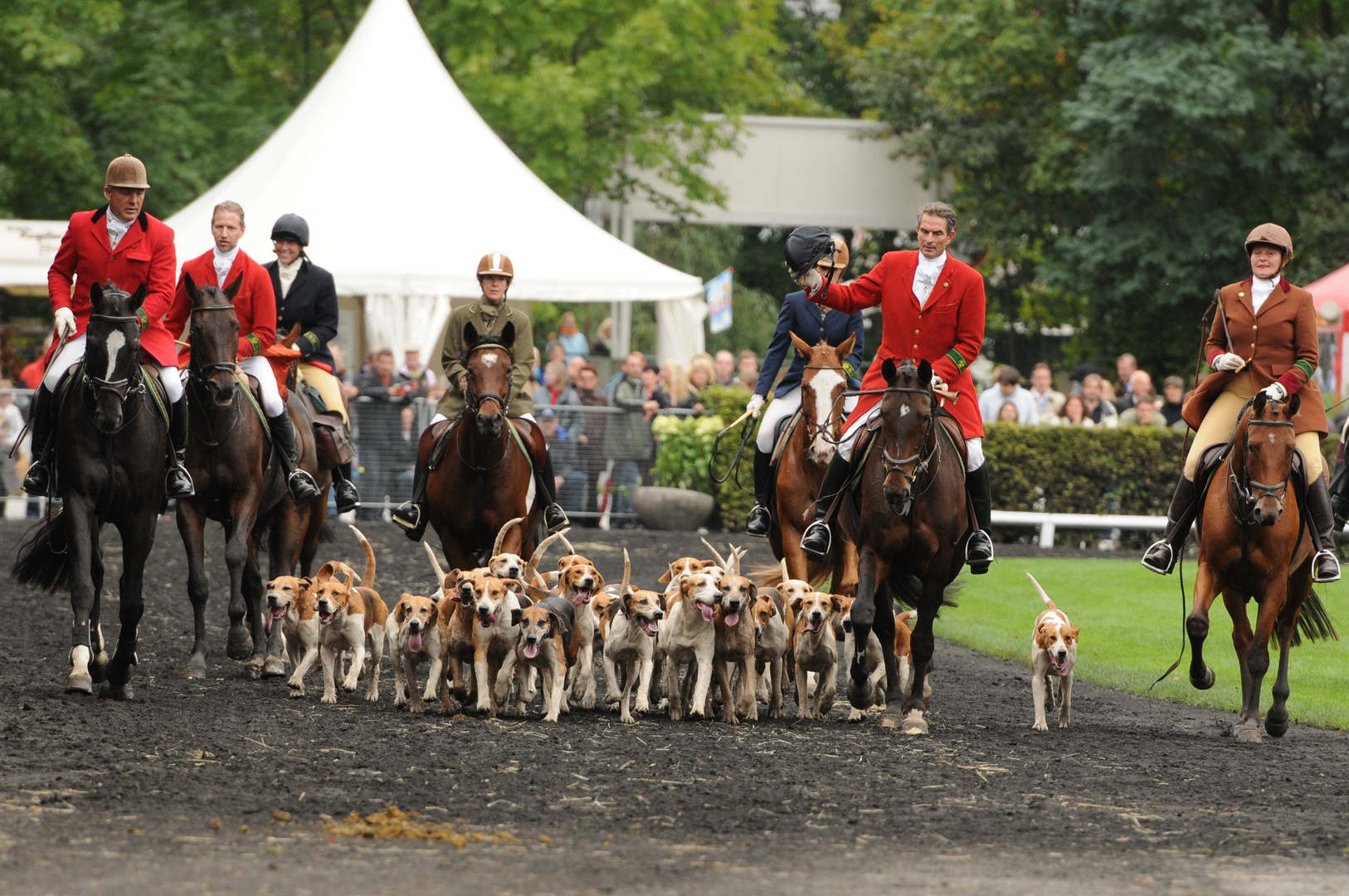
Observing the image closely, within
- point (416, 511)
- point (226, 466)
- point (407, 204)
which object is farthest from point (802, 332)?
point (407, 204)

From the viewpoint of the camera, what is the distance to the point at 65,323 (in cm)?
1017

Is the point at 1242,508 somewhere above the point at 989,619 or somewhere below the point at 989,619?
above

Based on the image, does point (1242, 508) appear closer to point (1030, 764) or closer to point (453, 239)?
point (1030, 764)

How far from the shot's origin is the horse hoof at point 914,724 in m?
9.97

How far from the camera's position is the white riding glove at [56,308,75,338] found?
10.2 meters

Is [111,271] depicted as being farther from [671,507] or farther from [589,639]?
[671,507]

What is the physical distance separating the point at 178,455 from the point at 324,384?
2614 mm

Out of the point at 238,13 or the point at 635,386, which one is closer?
the point at 635,386

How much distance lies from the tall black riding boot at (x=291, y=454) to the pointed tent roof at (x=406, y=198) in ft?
36.9

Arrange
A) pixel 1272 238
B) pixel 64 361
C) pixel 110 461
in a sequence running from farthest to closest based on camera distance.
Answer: pixel 1272 238, pixel 64 361, pixel 110 461

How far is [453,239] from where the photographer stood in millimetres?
24172

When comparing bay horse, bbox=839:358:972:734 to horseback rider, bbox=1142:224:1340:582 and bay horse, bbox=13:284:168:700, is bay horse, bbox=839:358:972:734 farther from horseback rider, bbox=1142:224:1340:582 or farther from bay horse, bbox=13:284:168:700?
bay horse, bbox=13:284:168:700

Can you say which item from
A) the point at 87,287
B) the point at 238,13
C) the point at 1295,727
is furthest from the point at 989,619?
the point at 238,13

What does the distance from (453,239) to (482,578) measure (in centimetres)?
1459
